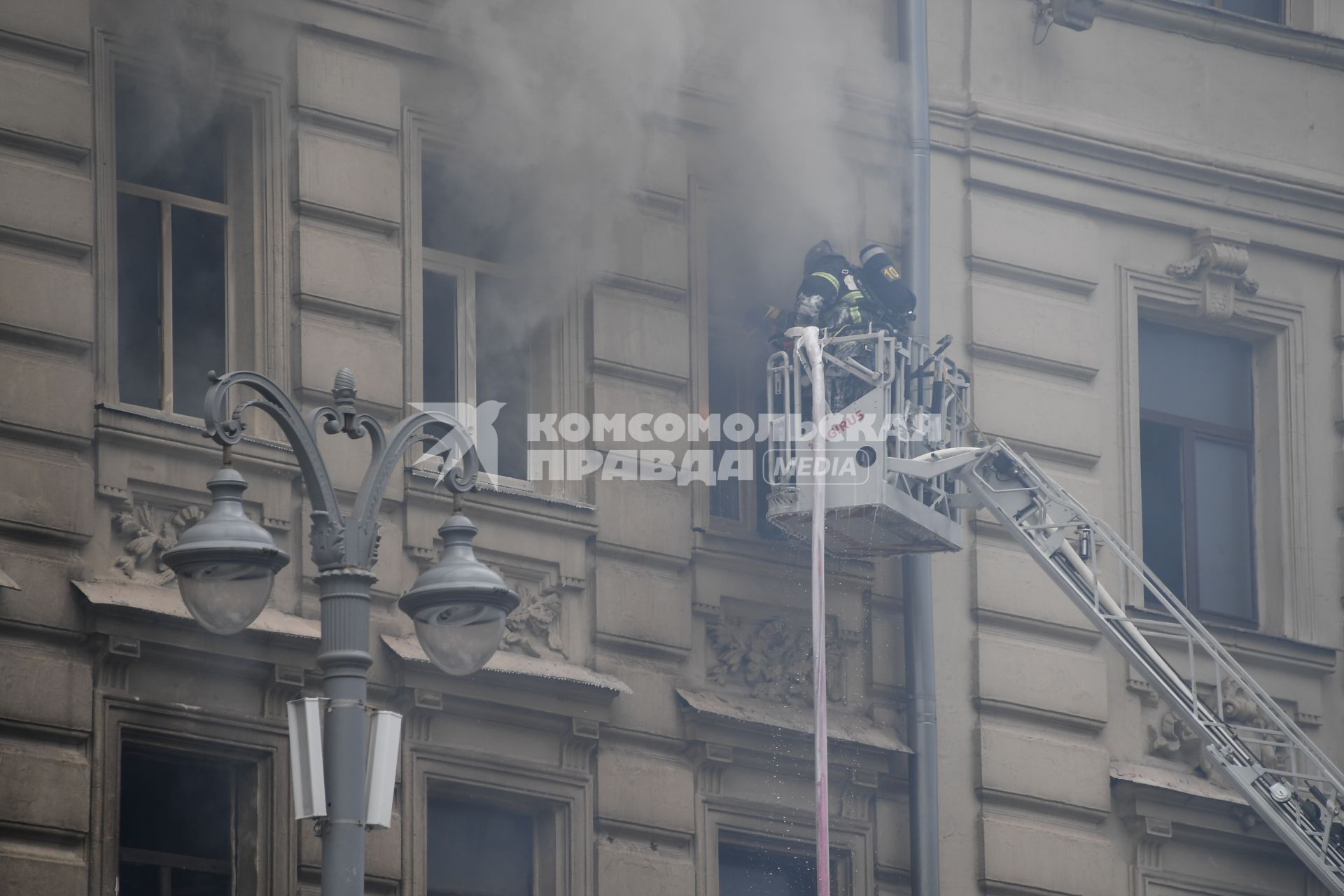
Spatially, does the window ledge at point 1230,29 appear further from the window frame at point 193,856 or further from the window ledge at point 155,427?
the window frame at point 193,856

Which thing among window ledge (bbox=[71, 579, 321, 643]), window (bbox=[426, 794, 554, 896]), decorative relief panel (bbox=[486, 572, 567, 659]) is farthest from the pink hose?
window ledge (bbox=[71, 579, 321, 643])

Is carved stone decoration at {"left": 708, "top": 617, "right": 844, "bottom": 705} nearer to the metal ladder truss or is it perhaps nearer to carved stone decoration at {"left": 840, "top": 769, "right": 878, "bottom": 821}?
carved stone decoration at {"left": 840, "top": 769, "right": 878, "bottom": 821}

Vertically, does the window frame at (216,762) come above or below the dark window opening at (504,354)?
below

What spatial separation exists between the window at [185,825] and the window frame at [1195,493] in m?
7.49

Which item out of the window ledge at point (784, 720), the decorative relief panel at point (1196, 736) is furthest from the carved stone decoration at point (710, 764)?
the decorative relief panel at point (1196, 736)

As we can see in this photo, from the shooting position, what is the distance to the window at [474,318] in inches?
673

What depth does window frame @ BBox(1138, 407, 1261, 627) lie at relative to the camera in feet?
64.8

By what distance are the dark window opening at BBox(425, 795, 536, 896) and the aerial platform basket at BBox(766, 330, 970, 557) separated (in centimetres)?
251

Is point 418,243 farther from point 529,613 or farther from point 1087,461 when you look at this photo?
point 1087,461

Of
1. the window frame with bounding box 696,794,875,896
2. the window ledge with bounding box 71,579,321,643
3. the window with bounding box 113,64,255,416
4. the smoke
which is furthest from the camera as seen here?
the smoke

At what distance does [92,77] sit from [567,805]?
501 cm

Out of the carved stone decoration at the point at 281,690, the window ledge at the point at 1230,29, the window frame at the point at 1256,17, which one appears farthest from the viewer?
the window frame at the point at 1256,17

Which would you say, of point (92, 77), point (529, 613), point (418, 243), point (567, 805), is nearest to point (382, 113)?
point (418, 243)

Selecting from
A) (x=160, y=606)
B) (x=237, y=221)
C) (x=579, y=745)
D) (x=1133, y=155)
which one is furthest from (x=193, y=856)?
(x=1133, y=155)
